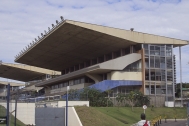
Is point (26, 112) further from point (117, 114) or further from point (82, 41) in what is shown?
point (82, 41)

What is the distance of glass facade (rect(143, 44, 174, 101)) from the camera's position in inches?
2347

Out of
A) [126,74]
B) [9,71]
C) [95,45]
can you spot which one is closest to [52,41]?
[95,45]

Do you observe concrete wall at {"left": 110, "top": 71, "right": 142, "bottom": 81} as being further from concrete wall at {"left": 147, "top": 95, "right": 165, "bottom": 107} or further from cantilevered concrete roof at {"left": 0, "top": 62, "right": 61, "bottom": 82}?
cantilevered concrete roof at {"left": 0, "top": 62, "right": 61, "bottom": 82}

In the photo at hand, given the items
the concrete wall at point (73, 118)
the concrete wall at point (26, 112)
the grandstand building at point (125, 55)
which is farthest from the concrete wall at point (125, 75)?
the concrete wall at point (26, 112)

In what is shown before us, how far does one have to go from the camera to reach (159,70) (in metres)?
60.5

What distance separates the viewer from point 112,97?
5631cm

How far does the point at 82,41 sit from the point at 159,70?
1502cm

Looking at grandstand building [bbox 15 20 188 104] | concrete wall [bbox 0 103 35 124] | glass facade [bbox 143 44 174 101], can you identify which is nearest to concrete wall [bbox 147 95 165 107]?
grandstand building [bbox 15 20 188 104]

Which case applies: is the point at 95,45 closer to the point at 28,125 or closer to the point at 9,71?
the point at 28,125

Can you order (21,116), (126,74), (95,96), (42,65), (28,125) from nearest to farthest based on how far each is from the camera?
1. (28,125)
2. (21,116)
3. (95,96)
4. (126,74)
5. (42,65)

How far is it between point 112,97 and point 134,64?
26.4 ft

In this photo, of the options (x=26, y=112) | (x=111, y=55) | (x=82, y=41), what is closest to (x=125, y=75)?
(x=111, y=55)

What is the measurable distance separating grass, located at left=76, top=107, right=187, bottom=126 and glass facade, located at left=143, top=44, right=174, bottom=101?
5.90 metres

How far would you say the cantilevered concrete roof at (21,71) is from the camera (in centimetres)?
9844
